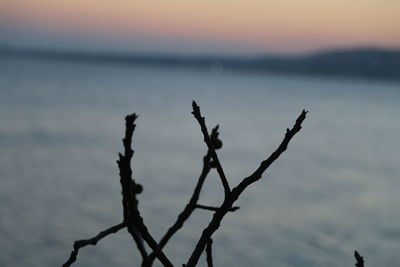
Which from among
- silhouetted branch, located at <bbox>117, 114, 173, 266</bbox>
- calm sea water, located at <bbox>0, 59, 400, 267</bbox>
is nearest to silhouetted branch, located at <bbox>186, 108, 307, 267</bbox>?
silhouetted branch, located at <bbox>117, 114, 173, 266</bbox>

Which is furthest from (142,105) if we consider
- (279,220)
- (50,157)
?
(279,220)

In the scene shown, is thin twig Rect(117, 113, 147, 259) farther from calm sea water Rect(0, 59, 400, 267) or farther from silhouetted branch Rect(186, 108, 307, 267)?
calm sea water Rect(0, 59, 400, 267)

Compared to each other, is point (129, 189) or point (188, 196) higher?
point (188, 196)

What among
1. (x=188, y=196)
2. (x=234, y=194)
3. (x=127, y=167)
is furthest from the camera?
(x=188, y=196)

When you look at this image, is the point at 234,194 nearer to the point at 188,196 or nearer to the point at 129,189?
the point at 129,189

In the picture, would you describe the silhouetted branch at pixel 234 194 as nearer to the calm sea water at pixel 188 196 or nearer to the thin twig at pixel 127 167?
the thin twig at pixel 127 167

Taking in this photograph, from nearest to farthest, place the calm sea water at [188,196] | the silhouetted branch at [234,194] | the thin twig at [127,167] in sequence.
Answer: the thin twig at [127,167] → the silhouetted branch at [234,194] → the calm sea water at [188,196]

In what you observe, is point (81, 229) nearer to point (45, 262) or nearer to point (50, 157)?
point (45, 262)

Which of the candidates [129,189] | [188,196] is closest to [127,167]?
[129,189]

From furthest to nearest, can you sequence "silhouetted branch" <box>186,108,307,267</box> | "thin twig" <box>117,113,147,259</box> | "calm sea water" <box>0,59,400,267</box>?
"calm sea water" <box>0,59,400,267</box>, "silhouetted branch" <box>186,108,307,267</box>, "thin twig" <box>117,113,147,259</box>

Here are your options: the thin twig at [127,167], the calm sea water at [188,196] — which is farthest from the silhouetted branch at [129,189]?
the calm sea water at [188,196]

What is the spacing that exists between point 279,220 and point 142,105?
168 feet

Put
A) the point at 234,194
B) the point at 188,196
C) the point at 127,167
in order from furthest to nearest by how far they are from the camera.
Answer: the point at 188,196 → the point at 234,194 → the point at 127,167

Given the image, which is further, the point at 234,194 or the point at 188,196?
the point at 188,196
